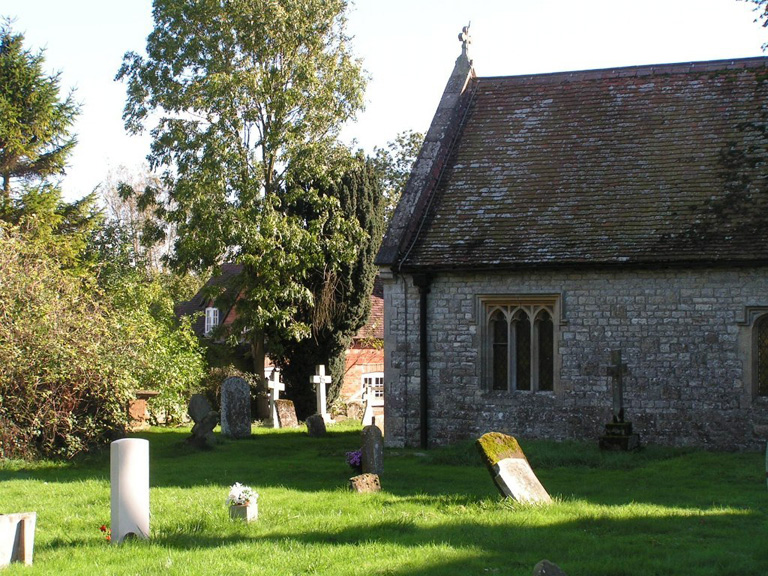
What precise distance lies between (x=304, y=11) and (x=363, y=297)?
8383 mm

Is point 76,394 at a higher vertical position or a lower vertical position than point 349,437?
higher

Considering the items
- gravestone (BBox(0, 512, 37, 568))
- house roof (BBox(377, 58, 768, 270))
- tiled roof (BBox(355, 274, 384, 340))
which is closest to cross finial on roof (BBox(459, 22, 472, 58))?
house roof (BBox(377, 58, 768, 270))

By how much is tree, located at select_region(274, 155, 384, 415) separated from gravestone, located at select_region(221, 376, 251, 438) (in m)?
6.34

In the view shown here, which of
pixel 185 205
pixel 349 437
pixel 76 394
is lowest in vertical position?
pixel 349 437

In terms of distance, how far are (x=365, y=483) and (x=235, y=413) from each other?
885cm

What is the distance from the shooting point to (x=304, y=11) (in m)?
25.3

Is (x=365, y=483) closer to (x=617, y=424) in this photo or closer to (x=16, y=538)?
(x=16, y=538)

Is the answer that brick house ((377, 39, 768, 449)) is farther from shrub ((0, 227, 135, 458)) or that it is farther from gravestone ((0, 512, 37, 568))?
gravestone ((0, 512, 37, 568))

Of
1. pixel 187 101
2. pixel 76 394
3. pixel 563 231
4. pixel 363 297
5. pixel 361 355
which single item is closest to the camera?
pixel 76 394

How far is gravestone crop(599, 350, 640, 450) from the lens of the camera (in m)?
15.1

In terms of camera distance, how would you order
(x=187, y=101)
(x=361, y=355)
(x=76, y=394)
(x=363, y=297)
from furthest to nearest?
(x=361, y=355) → (x=363, y=297) → (x=187, y=101) → (x=76, y=394)

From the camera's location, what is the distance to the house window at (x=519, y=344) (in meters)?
17.1

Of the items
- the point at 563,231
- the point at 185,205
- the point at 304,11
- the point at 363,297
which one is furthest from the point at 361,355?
the point at 563,231

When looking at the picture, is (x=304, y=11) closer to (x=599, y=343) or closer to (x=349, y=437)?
(x=349, y=437)
